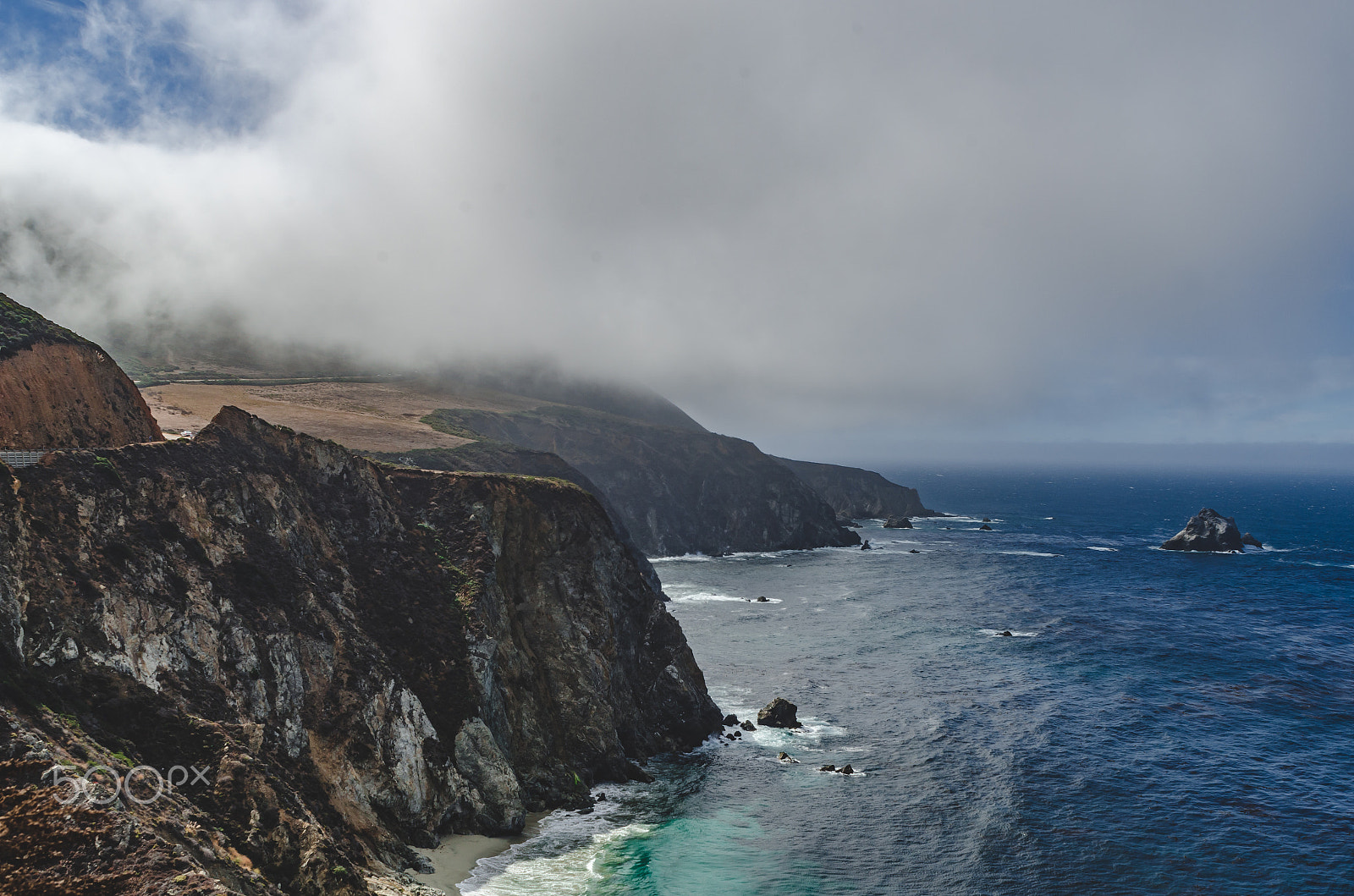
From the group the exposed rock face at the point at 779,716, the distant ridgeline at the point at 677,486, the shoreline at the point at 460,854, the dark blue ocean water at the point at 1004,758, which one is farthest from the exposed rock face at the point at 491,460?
the shoreline at the point at 460,854

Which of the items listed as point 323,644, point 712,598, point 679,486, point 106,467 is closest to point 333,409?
point 679,486

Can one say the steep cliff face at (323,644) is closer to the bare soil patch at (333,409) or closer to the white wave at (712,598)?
the bare soil patch at (333,409)

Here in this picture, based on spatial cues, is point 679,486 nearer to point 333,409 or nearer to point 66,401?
point 333,409

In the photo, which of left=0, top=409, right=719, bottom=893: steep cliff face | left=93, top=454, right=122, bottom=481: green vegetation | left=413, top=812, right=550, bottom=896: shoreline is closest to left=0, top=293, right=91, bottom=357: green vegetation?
left=0, top=409, right=719, bottom=893: steep cliff face

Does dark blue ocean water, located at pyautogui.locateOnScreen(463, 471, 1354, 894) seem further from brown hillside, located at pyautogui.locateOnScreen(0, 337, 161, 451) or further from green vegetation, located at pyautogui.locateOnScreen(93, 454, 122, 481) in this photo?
brown hillside, located at pyautogui.locateOnScreen(0, 337, 161, 451)

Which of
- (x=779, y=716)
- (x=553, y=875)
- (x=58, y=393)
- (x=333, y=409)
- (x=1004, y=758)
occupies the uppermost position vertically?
(x=333, y=409)

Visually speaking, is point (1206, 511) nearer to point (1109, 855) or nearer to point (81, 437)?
point (1109, 855)
